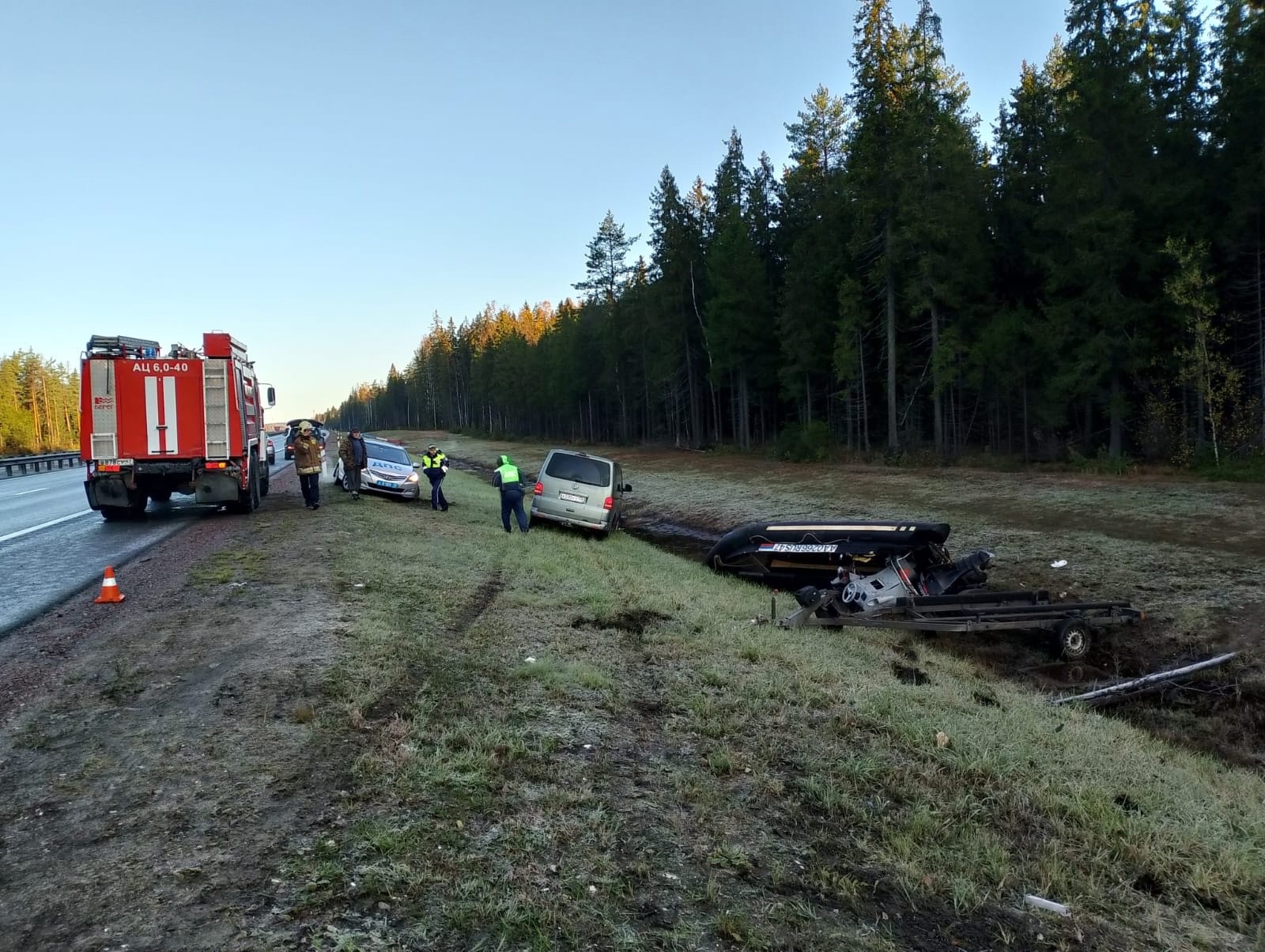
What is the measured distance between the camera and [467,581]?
31.0ft

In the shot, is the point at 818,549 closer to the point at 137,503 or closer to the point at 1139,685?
the point at 1139,685

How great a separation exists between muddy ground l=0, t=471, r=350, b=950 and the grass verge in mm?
281

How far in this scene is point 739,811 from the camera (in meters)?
3.83

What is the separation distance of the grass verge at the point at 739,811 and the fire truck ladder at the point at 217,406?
9.45m

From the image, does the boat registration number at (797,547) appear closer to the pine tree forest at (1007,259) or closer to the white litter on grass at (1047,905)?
the white litter on grass at (1047,905)

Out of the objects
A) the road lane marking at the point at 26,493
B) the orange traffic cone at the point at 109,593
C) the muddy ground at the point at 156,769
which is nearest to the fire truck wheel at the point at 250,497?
the orange traffic cone at the point at 109,593

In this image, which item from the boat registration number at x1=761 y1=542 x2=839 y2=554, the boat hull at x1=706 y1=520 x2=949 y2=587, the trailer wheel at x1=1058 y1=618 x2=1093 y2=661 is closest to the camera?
the trailer wheel at x1=1058 y1=618 x2=1093 y2=661

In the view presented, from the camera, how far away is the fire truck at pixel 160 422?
13.7 meters

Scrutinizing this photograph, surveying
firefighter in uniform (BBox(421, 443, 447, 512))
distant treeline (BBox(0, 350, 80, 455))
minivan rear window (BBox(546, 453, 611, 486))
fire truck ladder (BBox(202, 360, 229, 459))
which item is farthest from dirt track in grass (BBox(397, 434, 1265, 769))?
distant treeline (BBox(0, 350, 80, 455))

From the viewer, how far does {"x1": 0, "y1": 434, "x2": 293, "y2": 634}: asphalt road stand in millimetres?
8203

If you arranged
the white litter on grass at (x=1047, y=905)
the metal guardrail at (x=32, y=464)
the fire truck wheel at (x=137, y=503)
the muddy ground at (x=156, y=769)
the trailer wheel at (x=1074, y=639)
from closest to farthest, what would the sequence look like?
the muddy ground at (x=156, y=769)
the white litter on grass at (x=1047, y=905)
the trailer wheel at (x=1074, y=639)
the fire truck wheel at (x=137, y=503)
the metal guardrail at (x=32, y=464)

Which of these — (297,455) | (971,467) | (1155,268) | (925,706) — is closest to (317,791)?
(925,706)

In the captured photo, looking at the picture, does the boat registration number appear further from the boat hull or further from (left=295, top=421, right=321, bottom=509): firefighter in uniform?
(left=295, top=421, right=321, bottom=509): firefighter in uniform

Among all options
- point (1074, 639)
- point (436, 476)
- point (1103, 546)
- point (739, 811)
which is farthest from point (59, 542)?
point (1103, 546)
